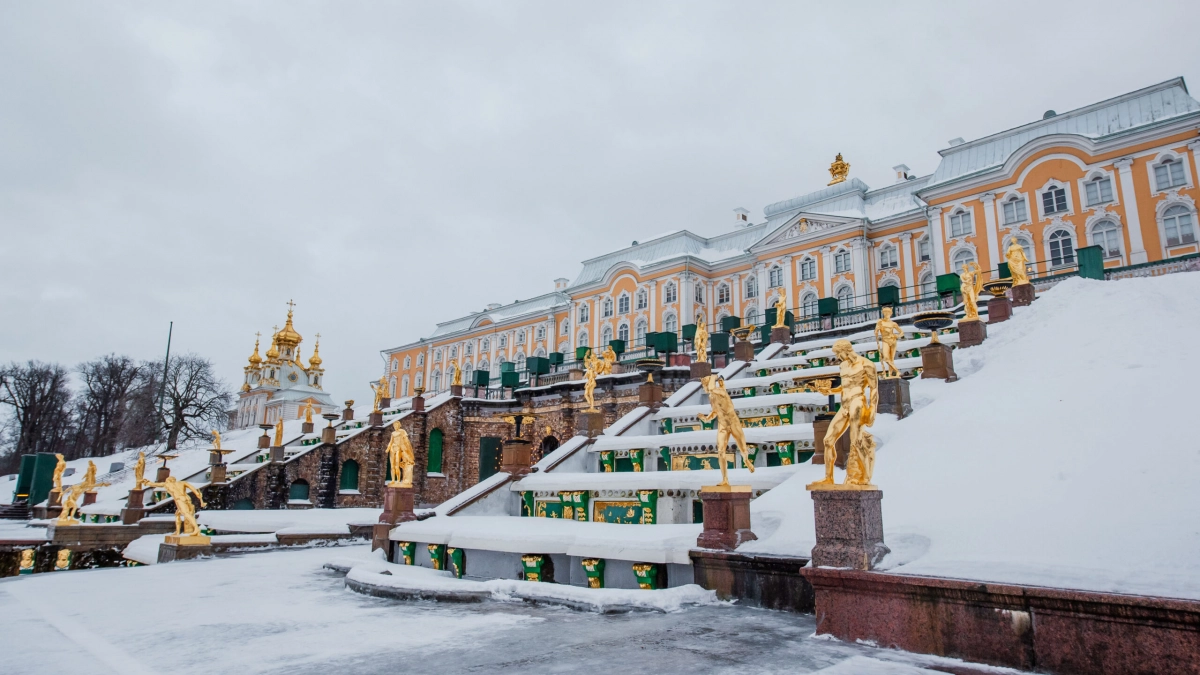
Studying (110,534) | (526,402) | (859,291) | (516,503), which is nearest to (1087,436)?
(516,503)

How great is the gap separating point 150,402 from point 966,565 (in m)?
61.1

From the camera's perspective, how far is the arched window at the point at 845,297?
Result: 126 feet

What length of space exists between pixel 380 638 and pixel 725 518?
4465 mm

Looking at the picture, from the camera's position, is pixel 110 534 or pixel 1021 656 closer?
pixel 1021 656

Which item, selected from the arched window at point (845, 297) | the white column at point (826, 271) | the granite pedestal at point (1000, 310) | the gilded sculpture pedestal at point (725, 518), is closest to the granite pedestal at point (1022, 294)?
the granite pedestal at point (1000, 310)

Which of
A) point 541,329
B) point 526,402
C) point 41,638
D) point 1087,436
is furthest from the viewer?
point 541,329

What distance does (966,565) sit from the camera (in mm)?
5969

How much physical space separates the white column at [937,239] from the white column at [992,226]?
2.14 metres

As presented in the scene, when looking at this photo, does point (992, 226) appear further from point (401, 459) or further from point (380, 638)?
point (380, 638)

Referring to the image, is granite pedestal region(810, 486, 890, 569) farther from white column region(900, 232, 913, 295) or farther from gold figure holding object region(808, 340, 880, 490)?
white column region(900, 232, 913, 295)

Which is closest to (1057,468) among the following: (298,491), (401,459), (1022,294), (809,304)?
(401,459)

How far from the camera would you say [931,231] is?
3553 cm

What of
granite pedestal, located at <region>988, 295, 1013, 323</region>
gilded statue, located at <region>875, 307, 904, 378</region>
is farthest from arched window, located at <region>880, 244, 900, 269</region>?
gilded statue, located at <region>875, 307, 904, 378</region>

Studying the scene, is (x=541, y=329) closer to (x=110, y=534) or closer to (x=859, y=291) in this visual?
(x=859, y=291)
